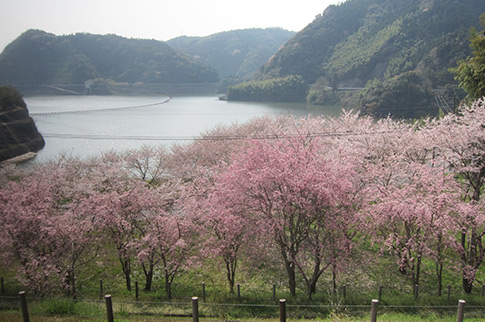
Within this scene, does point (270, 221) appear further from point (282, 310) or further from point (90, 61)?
point (90, 61)

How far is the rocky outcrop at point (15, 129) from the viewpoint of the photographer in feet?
140

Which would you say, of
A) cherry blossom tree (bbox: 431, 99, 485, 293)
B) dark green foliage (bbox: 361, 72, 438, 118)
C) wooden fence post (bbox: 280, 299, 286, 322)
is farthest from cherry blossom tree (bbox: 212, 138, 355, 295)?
dark green foliage (bbox: 361, 72, 438, 118)

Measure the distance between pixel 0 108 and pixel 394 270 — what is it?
5122 centimetres

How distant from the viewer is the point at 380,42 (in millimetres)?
115000

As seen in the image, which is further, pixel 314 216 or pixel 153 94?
pixel 153 94

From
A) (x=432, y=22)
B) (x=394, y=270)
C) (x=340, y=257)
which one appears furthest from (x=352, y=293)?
(x=432, y=22)

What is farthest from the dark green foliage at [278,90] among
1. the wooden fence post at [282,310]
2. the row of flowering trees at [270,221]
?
the wooden fence post at [282,310]

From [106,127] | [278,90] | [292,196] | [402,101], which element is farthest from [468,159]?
[278,90]

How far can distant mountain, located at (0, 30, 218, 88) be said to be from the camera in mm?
88250

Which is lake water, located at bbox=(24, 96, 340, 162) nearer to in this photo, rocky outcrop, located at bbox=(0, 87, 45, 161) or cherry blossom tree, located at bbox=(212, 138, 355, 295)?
rocky outcrop, located at bbox=(0, 87, 45, 161)

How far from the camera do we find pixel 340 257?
10.9 meters

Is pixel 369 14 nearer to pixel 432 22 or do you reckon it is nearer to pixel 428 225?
pixel 432 22

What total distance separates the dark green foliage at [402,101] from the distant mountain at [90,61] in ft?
269

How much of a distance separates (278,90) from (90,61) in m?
72.4
